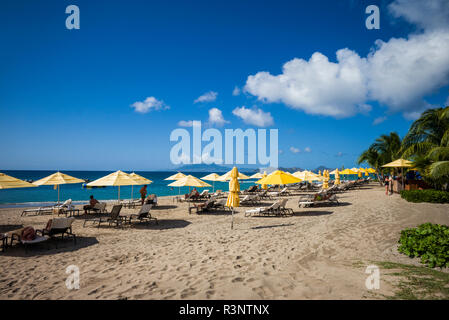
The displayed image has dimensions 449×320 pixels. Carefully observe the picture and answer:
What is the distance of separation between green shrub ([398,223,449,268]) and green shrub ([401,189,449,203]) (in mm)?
8928

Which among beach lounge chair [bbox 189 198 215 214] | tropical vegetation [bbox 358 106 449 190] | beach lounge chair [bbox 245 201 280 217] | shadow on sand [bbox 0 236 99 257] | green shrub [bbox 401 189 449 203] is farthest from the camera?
beach lounge chair [bbox 189 198 215 214]

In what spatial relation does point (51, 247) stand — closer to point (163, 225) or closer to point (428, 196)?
point (163, 225)

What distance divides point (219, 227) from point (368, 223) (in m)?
5.54

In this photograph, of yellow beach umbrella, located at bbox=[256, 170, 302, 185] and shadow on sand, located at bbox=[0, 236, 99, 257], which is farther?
yellow beach umbrella, located at bbox=[256, 170, 302, 185]

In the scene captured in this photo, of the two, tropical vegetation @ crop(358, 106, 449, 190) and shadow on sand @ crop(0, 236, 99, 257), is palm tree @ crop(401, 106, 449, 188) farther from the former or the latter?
shadow on sand @ crop(0, 236, 99, 257)

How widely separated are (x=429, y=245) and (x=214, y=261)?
15.0 feet

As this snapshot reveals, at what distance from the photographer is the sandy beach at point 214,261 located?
12.6 ft

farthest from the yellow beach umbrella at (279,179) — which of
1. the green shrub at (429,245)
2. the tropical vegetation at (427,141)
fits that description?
the tropical vegetation at (427,141)

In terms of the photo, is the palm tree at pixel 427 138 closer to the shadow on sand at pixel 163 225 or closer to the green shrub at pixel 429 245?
the green shrub at pixel 429 245

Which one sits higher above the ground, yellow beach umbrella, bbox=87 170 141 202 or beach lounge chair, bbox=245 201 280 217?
yellow beach umbrella, bbox=87 170 141 202

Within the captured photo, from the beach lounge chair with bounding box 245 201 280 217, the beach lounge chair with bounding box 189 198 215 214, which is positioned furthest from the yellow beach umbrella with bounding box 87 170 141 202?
the beach lounge chair with bounding box 245 201 280 217

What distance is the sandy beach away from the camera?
3834 mm
